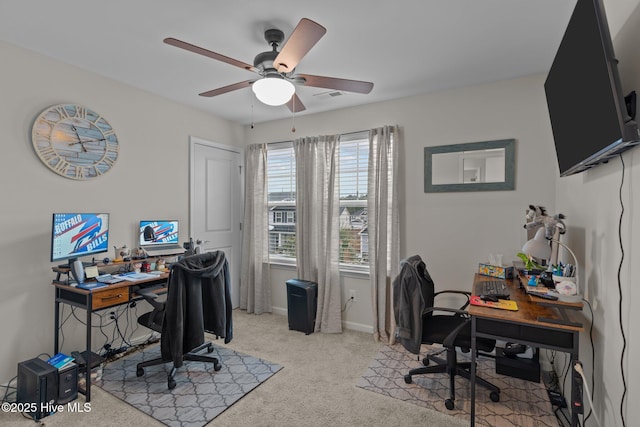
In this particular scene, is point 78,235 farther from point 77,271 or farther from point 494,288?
point 494,288

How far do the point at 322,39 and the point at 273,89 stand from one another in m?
0.60

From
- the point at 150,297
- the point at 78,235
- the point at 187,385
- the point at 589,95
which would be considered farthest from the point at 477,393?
the point at 78,235

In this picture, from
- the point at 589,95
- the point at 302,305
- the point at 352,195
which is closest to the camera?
the point at 589,95

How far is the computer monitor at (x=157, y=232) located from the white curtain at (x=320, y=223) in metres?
1.41

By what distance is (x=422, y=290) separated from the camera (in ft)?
7.94

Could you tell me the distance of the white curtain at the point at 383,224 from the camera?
3.42 m

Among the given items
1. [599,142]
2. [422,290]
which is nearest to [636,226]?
[599,142]

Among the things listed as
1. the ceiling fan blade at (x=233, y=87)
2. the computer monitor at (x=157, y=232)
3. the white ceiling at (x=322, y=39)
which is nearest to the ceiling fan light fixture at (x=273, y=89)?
the ceiling fan blade at (x=233, y=87)

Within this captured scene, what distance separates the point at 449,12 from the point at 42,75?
3093 mm

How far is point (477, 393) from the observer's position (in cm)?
242

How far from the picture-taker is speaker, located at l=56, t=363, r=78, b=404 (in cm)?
223

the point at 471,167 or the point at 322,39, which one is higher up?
the point at 322,39

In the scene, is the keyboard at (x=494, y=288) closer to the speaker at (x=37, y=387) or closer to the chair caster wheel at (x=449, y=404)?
the chair caster wheel at (x=449, y=404)

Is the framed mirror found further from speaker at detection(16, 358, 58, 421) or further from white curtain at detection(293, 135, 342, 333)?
speaker at detection(16, 358, 58, 421)
